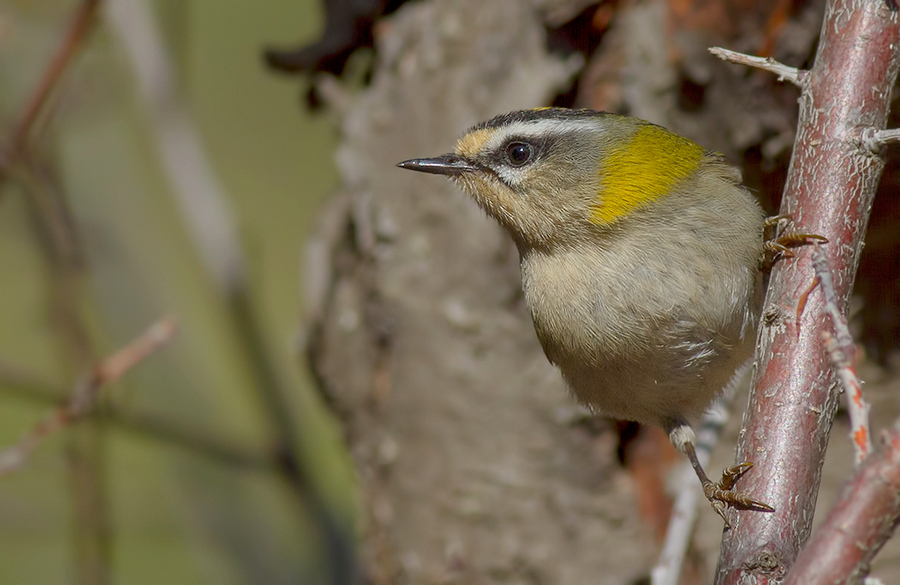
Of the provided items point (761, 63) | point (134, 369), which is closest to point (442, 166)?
point (761, 63)

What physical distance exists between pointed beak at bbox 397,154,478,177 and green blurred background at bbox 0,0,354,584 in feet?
3.70

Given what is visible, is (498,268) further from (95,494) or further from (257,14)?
(257,14)

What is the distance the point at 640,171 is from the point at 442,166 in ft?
1.41

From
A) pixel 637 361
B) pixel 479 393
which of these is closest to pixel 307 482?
pixel 479 393

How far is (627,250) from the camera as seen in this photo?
5.91 feet

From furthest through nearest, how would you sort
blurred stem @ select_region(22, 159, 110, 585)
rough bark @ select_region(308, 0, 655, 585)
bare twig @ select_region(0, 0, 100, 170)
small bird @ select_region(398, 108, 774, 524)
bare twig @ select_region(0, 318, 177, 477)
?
rough bark @ select_region(308, 0, 655, 585), blurred stem @ select_region(22, 159, 110, 585), bare twig @ select_region(0, 0, 100, 170), bare twig @ select_region(0, 318, 177, 477), small bird @ select_region(398, 108, 774, 524)

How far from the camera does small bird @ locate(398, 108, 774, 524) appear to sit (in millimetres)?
1753

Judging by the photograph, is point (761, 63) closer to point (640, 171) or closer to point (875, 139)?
point (875, 139)

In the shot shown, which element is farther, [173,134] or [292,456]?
[292,456]

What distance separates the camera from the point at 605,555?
2.55 m

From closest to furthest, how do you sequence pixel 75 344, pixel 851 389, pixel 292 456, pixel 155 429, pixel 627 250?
pixel 851 389 → pixel 627 250 → pixel 75 344 → pixel 155 429 → pixel 292 456

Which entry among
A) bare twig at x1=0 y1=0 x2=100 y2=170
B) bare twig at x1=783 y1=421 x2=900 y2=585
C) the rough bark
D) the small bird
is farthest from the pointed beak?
bare twig at x1=783 y1=421 x2=900 y2=585

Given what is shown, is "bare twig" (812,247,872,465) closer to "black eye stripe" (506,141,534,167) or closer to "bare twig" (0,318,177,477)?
"black eye stripe" (506,141,534,167)

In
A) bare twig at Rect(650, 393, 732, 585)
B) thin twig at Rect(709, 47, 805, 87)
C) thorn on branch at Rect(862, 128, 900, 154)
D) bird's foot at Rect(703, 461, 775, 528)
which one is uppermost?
thin twig at Rect(709, 47, 805, 87)
